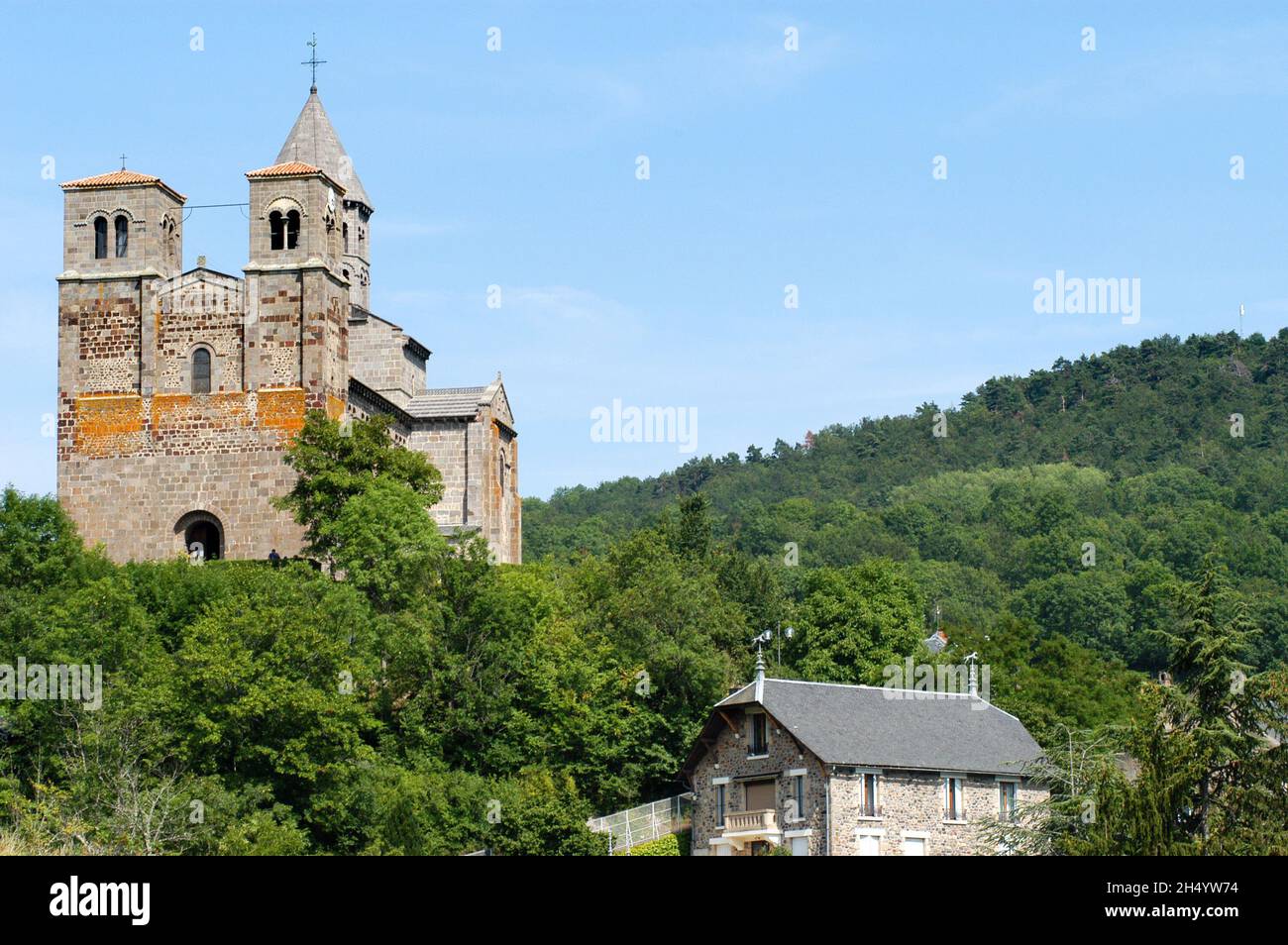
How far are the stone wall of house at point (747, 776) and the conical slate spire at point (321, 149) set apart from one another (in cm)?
4057

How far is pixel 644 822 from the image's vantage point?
2190 inches

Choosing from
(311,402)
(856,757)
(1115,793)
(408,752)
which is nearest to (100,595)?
(408,752)

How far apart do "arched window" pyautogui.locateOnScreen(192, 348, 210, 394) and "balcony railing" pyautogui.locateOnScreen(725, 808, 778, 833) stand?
84.4 feet

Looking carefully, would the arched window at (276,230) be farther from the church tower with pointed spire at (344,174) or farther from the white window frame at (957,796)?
the white window frame at (957,796)

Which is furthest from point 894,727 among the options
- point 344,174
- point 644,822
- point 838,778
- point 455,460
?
point 344,174

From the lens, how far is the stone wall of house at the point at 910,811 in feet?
173

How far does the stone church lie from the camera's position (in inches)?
2650

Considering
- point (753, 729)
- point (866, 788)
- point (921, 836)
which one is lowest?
point (921, 836)

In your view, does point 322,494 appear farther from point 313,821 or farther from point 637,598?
point 313,821

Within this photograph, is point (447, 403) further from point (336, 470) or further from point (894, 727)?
point (894, 727)

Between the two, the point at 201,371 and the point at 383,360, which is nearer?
the point at 201,371

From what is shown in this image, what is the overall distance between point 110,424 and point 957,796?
106 feet

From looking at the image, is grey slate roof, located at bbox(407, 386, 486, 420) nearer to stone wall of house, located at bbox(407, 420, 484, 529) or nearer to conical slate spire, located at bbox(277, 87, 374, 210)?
stone wall of house, located at bbox(407, 420, 484, 529)

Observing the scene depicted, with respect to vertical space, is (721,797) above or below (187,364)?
below
